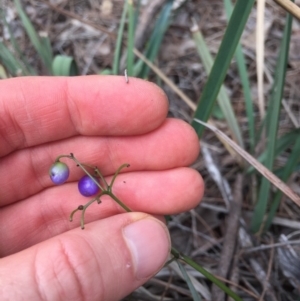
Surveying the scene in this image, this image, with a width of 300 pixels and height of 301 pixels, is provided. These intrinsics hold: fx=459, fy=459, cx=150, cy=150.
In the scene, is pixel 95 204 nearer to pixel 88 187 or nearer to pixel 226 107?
pixel 88 187

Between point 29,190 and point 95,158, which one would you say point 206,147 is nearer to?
point 95,158

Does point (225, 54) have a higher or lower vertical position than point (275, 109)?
higher

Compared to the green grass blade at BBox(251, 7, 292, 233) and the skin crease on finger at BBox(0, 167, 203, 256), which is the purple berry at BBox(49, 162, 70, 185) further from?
the green grass blade at BBox(251, 7, 292, 233)

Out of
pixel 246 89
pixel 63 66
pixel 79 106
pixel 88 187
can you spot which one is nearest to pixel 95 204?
pixel 88 187

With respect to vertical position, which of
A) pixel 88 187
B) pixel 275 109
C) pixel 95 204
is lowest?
pixel 95 204

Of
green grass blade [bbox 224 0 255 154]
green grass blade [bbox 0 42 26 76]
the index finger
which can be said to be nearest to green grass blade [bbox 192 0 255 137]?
the index finger

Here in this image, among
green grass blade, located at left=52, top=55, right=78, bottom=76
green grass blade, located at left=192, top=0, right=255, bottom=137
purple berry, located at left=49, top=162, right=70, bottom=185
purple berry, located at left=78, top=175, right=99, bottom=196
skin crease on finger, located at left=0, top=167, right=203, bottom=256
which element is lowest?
skin crease on finger, located at left=0, top=167, right=203, bottom=256

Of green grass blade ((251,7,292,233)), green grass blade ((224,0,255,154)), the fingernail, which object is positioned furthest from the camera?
green grass blade ((224,0,255,154))
